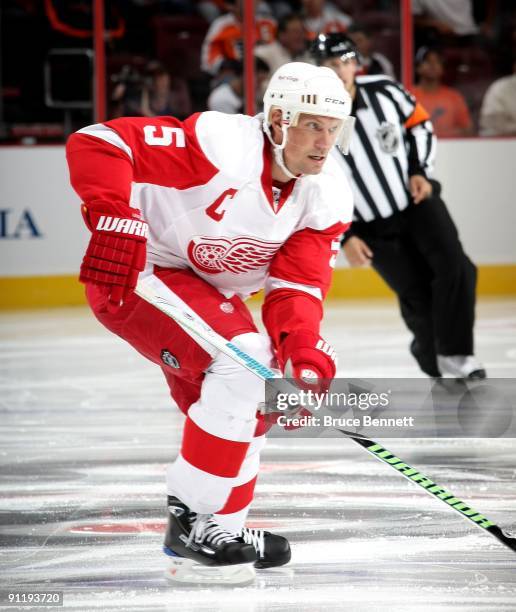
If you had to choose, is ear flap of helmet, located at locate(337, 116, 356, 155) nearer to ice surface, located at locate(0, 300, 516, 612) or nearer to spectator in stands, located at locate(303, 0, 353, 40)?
ice surface, located at locate(0, 300, 516, 612)

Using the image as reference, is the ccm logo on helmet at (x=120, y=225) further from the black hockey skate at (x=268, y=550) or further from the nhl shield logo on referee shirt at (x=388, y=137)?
the nhl shield logo on referee shirt at (x=388, y=137)

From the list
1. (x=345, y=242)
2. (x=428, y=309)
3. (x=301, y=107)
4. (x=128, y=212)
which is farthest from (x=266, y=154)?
(x=428, y=309)

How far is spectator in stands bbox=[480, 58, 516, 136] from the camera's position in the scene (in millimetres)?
7023

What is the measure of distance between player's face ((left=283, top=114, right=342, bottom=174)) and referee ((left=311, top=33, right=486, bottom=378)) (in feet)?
5.21

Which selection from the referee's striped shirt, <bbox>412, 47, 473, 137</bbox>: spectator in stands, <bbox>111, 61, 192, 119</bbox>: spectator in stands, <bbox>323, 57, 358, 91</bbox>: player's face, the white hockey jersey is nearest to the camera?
the white hockey jersey

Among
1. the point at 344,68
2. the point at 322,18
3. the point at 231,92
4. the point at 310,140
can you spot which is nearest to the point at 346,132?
the point at 310,140

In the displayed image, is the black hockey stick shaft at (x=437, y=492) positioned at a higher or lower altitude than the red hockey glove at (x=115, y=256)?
lower

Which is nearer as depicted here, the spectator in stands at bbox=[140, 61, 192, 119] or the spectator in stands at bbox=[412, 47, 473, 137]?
the spectator in stands at bbox=[140, 61, 192, 119]

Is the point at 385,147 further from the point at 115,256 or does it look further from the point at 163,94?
the point at 163,94

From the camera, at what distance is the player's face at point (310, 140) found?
2383 mm

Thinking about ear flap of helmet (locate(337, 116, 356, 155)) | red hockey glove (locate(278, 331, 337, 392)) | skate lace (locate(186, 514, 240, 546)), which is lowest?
skate lace (locate(186, 514, 240, 546))

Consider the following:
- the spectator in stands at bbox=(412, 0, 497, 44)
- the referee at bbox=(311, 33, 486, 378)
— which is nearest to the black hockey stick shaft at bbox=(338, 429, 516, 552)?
the referee at bbox=(311, 33, 486, 378)

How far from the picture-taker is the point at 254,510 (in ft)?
9.41

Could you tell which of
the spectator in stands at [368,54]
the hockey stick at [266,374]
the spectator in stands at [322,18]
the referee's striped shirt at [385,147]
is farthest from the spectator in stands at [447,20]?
the hockey stick at [266,374]
